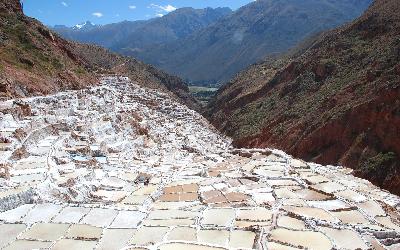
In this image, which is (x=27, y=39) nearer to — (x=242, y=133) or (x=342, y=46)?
(x=242, y=133)

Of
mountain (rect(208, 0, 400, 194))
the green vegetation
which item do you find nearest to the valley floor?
the green vegetation

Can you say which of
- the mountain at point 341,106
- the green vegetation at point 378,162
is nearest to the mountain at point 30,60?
the mountain at point 341,106

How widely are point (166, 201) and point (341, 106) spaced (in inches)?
918

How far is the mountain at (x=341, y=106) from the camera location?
77.4 feet

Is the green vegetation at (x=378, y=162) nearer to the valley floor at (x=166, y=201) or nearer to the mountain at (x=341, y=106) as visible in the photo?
the mountain at (x=341, y=106)

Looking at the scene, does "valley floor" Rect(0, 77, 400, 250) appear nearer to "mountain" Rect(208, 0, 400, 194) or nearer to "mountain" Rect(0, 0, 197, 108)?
"mountain" Rect(0, 0, 197, 108)

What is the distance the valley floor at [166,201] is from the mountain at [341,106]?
41.2ft

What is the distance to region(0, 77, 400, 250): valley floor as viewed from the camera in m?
6.21

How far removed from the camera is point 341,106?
28938mm

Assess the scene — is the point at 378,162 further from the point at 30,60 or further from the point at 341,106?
the point at 30,60

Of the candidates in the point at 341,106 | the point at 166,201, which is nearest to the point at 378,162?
the point at 341,106

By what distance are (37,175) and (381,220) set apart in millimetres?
6017

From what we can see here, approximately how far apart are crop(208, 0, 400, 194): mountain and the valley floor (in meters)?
12.6

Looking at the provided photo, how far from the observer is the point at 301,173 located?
32.0 ft
